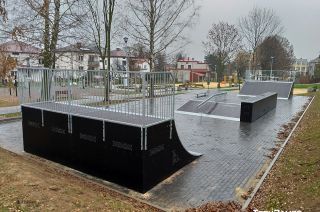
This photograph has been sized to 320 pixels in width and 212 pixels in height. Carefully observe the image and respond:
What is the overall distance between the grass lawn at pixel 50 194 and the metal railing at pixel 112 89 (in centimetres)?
198

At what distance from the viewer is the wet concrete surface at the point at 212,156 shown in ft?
21.4

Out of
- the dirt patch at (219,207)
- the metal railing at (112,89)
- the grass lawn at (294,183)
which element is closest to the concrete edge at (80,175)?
the dirt patch at (219,207)

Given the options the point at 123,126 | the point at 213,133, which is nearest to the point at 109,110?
the point at 123,126

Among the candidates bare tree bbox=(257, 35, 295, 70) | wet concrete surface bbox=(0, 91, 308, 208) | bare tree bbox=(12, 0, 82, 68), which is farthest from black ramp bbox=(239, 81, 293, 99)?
bare tree bbox=(257, 35, 295, 70)

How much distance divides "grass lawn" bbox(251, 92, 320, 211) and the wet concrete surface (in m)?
0.61

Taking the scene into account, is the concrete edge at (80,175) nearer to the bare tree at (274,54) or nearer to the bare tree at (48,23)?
the bare tree at (48,23)

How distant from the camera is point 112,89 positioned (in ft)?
24.2

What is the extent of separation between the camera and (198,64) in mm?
87688

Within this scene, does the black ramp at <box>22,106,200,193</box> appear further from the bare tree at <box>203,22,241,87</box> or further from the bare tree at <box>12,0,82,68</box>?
the bare tree at <box>203,22,241,87</box>

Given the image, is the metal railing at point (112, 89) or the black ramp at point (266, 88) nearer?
the metal railing at point (112, 89)

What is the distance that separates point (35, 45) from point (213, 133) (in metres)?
10.5

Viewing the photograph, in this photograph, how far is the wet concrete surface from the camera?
21.4 feet

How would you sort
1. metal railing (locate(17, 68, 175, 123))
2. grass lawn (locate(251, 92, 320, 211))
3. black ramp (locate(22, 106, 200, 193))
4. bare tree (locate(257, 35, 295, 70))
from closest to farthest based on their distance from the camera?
1. grass lawn (locate(251, 92, 320, 211))
2. black ramp (locate(22, 106, 200, 193))
3. metal railing (locate(17, 68, 175, 123))
4. bare tree (locate(257, 35, 295, 70))

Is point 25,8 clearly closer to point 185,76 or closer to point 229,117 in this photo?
point 229,117
